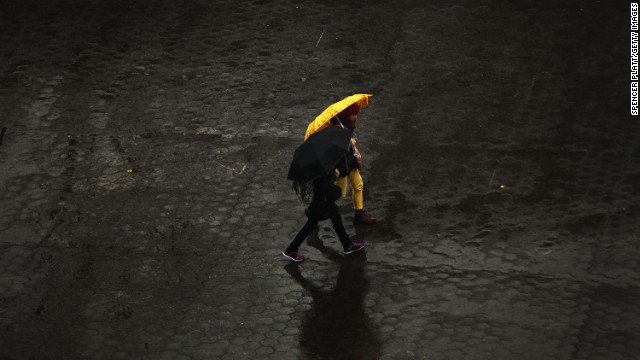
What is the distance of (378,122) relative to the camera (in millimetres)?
13469

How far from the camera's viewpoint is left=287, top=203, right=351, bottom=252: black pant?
1054 centimetres

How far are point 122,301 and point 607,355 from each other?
4975mm

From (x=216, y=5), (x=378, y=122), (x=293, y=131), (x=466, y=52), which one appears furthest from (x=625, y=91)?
(x=216, y=5)

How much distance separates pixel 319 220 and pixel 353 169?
0.79 m

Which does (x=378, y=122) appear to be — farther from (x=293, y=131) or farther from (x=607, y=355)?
(x=607, y=355)

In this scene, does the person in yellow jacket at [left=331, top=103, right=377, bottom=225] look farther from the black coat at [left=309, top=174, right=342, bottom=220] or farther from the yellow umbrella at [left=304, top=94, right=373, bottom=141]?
the black coat at [left=309, top=174, right=342, bottom=220]

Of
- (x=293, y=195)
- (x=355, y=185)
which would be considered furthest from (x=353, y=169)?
(x=293, y=195)

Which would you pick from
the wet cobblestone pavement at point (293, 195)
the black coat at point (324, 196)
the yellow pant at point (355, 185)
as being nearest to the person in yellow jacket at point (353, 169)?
the yellow pant at point (355, 185)

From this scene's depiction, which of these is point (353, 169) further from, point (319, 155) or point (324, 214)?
point (319, 155)

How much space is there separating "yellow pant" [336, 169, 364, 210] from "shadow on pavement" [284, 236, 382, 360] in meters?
0.67

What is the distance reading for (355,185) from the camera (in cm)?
1114

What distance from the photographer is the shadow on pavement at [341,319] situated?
950cm

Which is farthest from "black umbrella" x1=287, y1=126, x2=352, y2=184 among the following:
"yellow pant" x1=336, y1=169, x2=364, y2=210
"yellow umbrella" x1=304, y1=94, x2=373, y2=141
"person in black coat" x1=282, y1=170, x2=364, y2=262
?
"yellow pant" x1=336, y1=169, x2=364, y2=210

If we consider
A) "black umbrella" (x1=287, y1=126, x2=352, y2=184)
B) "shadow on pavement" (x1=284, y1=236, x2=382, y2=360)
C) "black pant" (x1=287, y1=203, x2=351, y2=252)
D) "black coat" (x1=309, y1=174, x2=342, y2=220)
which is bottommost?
"shadow on pavement" (x1=284, y1=236, x2=382, y2=360)
